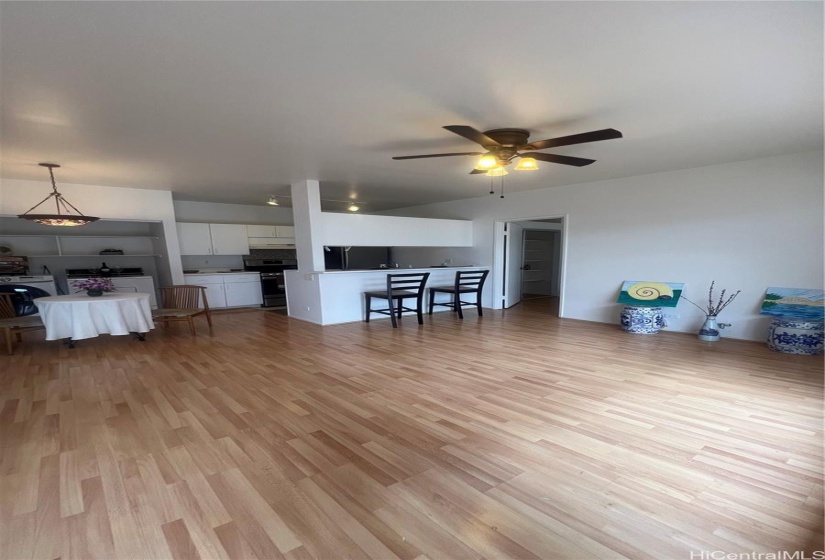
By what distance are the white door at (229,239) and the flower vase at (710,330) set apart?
8354 mm

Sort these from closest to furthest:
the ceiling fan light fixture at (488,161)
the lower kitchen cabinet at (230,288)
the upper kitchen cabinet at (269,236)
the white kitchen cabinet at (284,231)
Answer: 1. the ceiling fan light fixture at (488,161)
2. the lower kitchen cabinet at (230,288)
3. the upper kitchen cabinet at (269,236)
4. the white kitchen cabinet at (284,231)

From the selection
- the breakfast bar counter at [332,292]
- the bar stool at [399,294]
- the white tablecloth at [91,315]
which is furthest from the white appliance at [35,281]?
the bar stool at [399,294]

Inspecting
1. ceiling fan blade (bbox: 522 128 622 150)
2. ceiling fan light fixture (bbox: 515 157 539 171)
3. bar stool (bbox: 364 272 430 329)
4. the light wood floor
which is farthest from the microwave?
ceiling fan blade (bbox: 522 128 622 150)

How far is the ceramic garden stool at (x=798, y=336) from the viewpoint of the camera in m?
3.62

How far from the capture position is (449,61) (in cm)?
189

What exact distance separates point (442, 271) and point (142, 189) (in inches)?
217

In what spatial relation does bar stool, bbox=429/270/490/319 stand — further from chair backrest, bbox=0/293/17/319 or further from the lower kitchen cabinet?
chair backrest, bbox=0/293/17/319

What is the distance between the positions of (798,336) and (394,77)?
16.5 feet

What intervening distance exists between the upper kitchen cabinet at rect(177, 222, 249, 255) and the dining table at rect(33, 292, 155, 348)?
2.56 metres

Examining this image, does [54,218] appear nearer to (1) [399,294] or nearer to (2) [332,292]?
(2) [332,292]

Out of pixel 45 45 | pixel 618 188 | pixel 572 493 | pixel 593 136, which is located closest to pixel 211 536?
pixel 572 493

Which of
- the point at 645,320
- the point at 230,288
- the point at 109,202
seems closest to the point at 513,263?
the point at 645,320

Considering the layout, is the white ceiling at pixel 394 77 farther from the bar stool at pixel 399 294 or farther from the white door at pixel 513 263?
the white door at pixel 513 263

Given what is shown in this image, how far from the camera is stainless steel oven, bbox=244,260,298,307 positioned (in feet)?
24.7
